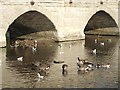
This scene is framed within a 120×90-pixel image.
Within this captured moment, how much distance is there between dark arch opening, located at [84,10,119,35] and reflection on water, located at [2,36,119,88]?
20.8 ft

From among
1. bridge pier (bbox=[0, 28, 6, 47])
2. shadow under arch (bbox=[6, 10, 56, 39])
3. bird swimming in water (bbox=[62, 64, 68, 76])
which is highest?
shadow under arch (bbox=[6, 10, 56, 39])

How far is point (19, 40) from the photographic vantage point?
39.2 metres

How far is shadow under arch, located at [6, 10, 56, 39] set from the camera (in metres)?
39.6

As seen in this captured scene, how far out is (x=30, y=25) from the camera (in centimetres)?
4125

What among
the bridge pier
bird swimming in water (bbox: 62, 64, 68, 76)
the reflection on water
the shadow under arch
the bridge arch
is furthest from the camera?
the bridge arch

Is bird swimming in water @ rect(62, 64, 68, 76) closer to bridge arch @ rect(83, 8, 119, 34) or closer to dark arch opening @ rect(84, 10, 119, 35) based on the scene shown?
bridge arch @ rect(83, 8, 119, 34)

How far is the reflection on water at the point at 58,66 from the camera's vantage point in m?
24.4

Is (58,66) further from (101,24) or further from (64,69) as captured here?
(101,24)

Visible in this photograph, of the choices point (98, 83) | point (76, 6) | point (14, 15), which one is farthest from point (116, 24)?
point (98, 83)

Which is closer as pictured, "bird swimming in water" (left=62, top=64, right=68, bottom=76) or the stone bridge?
"bird swimming in water" (left=62, top=64, right=68, bottom=76)

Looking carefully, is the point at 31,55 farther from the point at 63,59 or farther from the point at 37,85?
the point at 37,85

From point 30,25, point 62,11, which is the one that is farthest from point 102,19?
point 30,25

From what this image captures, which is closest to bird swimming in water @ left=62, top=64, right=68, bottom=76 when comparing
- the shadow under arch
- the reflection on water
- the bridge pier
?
the reflection on water

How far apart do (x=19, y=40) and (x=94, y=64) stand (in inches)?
471
